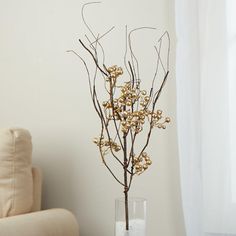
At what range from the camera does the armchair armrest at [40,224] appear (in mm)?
1572

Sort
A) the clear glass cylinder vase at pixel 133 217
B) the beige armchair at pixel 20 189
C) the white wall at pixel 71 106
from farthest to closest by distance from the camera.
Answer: the white wall at pixel 71 106 → the beige armchair at pixel 20 189 → the clear glass cylinder vase at pixel 133 217

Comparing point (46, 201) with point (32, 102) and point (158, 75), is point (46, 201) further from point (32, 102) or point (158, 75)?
point (158, 75)

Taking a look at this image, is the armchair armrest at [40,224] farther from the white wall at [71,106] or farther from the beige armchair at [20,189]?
the white wall at [71,106]

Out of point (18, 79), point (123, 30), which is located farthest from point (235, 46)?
point (18, 79)

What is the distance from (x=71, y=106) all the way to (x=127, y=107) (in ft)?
1.10

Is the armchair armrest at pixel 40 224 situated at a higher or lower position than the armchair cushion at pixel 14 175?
lower

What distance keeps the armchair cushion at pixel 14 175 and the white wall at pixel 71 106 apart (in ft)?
1.13

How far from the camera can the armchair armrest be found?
157cm

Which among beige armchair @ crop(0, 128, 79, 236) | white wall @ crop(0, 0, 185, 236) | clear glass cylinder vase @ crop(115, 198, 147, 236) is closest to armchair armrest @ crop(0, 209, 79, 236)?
beige armchair @ crop(0, 128, 79, 236)

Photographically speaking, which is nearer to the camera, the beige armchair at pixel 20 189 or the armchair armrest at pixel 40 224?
the armchair armrest at pixel 40 224

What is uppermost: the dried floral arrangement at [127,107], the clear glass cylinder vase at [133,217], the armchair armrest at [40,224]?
the dried floral arrangement at [127,107]

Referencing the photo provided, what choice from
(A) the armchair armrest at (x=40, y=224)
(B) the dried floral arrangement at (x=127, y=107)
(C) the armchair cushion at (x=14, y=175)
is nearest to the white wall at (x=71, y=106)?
(B) the dried floral arrangement at (x=127, y=107)

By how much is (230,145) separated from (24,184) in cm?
83

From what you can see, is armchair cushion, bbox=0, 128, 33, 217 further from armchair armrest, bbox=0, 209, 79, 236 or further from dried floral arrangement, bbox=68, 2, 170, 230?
dried floral arrangement, bbox=68, 2, 170, 230
